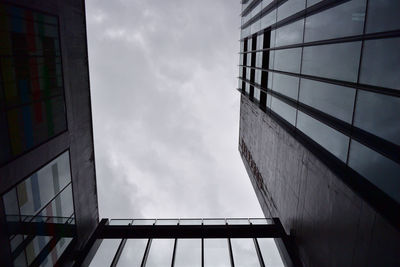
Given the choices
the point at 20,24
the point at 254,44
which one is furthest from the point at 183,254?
the point at 254,44

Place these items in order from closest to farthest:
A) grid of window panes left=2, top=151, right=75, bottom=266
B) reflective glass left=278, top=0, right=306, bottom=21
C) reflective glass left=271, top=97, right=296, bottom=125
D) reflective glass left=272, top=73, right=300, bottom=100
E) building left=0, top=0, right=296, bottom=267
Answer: building left=0, top=0, right=296, bottom=267 < grid of window panes left=2, top=151, right=75, bottom=266 < reflective glass left=278, top=0, right=306, bottom=21 < reflective glass left=272, top=73, right=300, bottom=100 < reflective glass left=271, top=97, right=296, bottom=125

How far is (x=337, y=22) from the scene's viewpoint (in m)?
12.6

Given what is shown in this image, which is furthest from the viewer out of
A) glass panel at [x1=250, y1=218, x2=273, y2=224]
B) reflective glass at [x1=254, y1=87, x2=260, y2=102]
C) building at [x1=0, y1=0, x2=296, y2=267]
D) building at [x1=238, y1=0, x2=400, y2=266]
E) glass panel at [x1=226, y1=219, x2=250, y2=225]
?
reflective glass at [x1=254, y1=87, x2=260, y2=102]

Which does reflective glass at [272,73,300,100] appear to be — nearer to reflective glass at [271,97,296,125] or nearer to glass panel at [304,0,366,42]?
reflective glass at [271,97,296,125]

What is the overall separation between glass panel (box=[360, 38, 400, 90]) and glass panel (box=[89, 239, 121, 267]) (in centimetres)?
1764

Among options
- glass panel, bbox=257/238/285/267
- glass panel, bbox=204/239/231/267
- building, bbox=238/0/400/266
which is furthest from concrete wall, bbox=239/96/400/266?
glass panel, bbox=204/239/231/267

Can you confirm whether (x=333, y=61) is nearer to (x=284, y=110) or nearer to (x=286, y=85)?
(x=286, y=85)

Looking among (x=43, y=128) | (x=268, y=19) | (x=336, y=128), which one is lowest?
(x=43, y=128)

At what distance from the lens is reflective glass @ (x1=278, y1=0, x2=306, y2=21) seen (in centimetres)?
1688

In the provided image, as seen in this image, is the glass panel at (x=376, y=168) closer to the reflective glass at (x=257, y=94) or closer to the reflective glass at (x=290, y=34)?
the reflective glass at (x=290, y=34)

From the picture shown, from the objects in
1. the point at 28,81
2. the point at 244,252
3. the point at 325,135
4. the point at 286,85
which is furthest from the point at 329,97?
the point at 28,81

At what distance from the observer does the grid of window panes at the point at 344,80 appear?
9.07 meters

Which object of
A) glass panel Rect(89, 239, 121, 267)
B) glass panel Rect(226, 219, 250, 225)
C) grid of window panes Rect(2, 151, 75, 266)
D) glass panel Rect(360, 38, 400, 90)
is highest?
glass panel Rect(360, 38, 400, 90)

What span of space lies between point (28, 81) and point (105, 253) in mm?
12081
